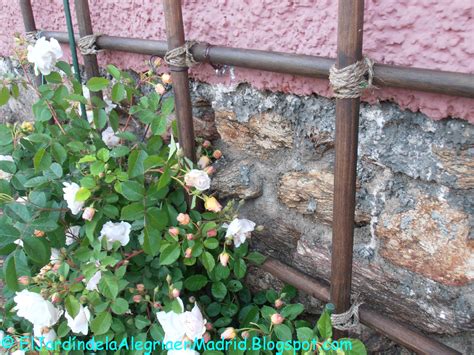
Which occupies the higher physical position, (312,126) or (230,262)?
(312,126)

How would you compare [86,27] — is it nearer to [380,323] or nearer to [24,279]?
[24,279]

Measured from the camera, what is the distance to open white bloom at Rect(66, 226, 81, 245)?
1.20 metres

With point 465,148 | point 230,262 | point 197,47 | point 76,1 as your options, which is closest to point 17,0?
point 76,1

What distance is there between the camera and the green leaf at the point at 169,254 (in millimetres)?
1069

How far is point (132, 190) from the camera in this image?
3.44 ft

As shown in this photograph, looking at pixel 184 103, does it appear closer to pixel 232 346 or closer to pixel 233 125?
pixel 233 125

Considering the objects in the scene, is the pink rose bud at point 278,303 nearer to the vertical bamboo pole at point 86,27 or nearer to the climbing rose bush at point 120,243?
the climbing rose bush at point 120,243

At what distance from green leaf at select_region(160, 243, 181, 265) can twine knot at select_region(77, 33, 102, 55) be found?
698 mm

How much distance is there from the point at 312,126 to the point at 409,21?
29 centimetres

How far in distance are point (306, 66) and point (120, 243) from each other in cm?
57

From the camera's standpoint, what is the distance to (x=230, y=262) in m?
1.16

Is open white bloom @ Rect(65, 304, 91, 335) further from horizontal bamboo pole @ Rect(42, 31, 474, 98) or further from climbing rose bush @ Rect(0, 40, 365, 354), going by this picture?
horizontal bamboo pole @ Rect(42, 31, 474, 98)

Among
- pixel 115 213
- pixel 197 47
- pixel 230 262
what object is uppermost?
pixel 197 47

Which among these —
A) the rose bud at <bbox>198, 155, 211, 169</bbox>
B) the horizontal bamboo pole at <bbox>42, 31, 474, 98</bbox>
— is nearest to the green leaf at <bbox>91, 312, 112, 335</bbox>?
the rose bud at <bbox>198, 155, 211, 169</bbox>
